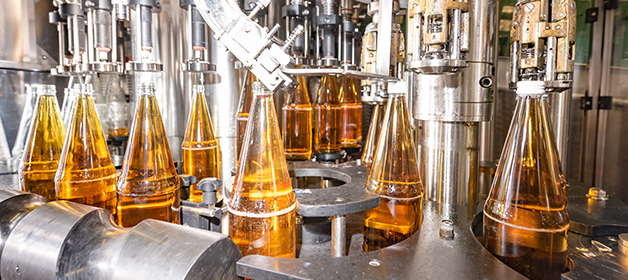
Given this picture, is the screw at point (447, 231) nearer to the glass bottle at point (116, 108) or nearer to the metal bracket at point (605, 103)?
the glass bottle at point (116, 108)

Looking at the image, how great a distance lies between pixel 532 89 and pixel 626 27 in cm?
185

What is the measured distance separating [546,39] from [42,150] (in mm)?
1118

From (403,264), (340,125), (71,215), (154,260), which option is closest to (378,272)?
(403,264)

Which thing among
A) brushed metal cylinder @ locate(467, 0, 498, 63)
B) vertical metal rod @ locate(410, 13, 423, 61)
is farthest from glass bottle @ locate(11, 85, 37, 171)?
brushed metal cylinder @ locate(467, 0, 498, 63)

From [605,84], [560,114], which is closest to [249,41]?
[560,114]

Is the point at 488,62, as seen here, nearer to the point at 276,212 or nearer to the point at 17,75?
the point at 276,212

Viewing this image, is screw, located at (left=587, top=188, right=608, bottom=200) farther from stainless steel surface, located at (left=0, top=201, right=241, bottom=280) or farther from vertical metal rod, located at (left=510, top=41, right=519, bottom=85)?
stainless steel surface, located at (left=0, top=201, right=241, bottom=280)

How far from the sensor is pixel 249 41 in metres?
0.59

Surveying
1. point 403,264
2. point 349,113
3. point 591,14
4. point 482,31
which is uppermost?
point 591,14

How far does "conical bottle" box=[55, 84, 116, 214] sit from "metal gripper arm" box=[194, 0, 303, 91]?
0.35 metres

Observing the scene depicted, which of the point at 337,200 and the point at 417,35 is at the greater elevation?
the point at 417,35

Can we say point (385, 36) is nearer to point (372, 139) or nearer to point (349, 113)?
point (372, 139)

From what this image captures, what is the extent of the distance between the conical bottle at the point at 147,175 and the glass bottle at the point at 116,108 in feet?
3.81

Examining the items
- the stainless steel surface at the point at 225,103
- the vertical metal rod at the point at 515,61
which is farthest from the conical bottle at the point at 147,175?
the vertical metal rod at the point at 515,61
